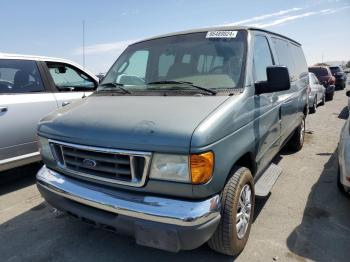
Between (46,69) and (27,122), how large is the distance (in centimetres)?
102

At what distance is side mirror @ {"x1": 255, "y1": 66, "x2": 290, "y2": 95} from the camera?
3.21 metres

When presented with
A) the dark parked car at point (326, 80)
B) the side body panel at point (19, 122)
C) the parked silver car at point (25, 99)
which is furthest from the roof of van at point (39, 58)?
the dark parked car at point (326, 80)

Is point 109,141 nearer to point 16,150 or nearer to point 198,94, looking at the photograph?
point 198,94

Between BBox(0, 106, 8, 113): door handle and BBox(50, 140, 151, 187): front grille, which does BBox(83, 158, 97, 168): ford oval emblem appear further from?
BBox(0, 106, 8, 113): door handle

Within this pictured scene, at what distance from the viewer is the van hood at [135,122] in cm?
238

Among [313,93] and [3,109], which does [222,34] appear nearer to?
[3,109]

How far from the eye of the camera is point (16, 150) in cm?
471

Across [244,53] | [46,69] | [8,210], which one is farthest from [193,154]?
[46,69]

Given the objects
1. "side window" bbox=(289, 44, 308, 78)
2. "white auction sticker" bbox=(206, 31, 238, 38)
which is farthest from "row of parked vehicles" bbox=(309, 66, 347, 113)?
"white auction sticker" bbox=(206, 31, 238, 38)

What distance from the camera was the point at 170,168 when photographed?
2391mm

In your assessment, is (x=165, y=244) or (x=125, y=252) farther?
(x=125, y=252)

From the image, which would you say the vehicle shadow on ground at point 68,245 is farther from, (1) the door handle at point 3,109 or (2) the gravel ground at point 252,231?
(1) the door handle at point 3,109

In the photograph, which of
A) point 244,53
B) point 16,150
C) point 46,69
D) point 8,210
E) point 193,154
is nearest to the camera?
point 193,154

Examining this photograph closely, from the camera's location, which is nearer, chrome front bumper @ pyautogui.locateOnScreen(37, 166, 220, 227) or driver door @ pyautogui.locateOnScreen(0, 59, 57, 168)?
chrome front bumper @ pyautogui.locateOnScreen(37, 166, 220, 227)
